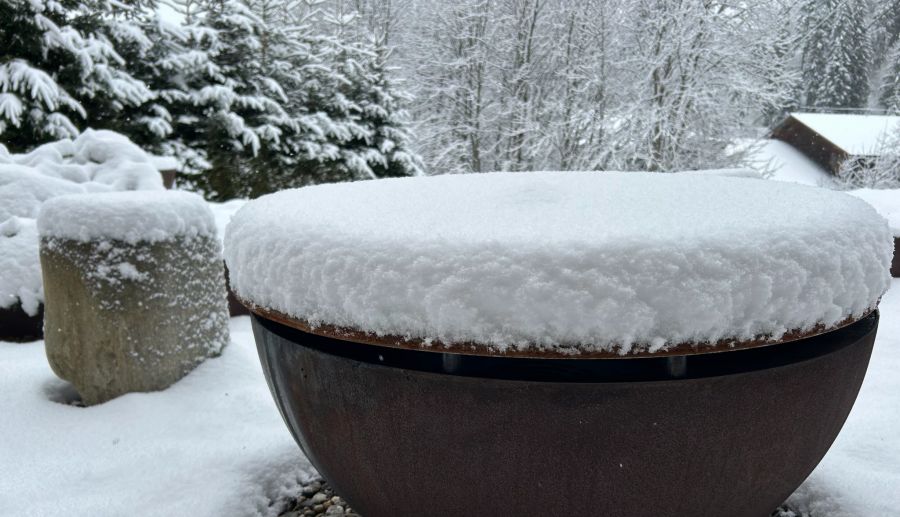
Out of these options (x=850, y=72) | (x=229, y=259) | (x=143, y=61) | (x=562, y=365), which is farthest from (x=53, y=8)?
(x=850, y=72)

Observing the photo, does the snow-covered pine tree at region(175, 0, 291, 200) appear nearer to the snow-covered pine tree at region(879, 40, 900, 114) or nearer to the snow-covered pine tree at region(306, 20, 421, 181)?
the snow-covered pine tree at region(306, 20, 421, 181)

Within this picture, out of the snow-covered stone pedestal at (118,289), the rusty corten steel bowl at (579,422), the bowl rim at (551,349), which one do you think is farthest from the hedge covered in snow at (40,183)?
the bowl rim at (551,349)

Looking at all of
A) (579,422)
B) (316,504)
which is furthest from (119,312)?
(579,422)

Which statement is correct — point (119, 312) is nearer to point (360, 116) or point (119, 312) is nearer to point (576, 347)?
point (576, 347)

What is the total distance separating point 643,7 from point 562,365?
14.7 metres

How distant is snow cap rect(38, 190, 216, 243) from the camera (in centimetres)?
254

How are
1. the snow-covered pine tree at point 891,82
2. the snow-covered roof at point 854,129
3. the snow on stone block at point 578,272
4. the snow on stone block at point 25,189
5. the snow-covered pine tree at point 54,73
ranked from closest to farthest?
1. the snow on stone block at point 578,272
2. the snow on stone block at point 25,189
3. the snow-covered pine tree at point 54,73
4. the snow-covered pine tree at point 891,82
5. the snow-covered roof at point 854,129

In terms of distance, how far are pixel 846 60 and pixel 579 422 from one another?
113 ft

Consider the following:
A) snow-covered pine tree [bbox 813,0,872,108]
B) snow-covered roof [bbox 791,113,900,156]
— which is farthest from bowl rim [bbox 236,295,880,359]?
snow-covered pine tree [bbox 813,0,872,108]

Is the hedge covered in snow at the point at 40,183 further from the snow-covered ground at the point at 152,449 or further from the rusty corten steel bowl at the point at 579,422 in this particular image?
the rusty corten steel bowl at the point at 579,422

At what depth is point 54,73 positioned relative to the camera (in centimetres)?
915

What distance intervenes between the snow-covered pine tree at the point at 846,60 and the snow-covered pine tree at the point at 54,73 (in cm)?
2578

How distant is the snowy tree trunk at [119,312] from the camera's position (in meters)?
2.54

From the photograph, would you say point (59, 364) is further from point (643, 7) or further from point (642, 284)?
point (643, 7)
